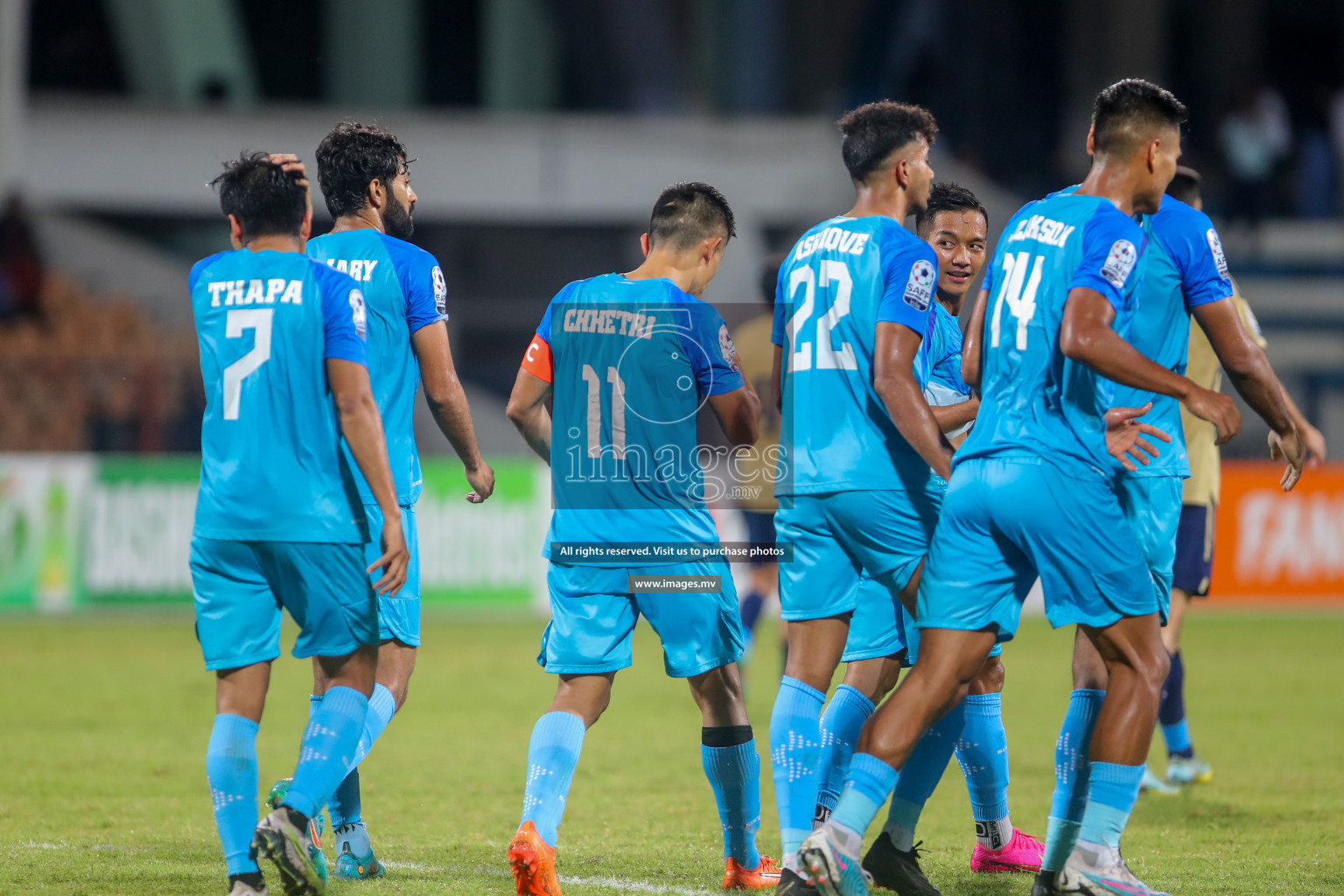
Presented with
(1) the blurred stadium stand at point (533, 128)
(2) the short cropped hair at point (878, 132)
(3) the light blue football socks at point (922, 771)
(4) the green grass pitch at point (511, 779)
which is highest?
(1) the blurred stadium stand at point (533, 128)

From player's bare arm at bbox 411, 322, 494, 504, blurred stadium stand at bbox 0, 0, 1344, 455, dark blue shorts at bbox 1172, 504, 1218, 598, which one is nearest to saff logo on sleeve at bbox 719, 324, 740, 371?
player's bare arm at bbox 411, 322, 494, 504

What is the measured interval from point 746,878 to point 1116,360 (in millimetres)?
1986

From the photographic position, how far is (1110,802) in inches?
164

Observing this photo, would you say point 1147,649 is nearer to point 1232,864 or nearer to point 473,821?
point 1232,864

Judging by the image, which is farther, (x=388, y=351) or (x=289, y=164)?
(x=388, y=351)

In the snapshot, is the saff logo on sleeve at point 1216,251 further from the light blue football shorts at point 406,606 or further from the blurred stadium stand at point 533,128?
the blurred stadium stand at point 533,128

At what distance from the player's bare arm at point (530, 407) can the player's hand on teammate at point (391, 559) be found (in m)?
0.54

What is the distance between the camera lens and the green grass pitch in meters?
4.91

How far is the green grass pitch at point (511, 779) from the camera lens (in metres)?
4.91

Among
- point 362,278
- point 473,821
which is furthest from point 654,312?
point 473,821

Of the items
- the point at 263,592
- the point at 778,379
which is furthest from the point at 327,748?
the point at 778,379

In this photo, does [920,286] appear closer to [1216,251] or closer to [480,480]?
[1216,251]

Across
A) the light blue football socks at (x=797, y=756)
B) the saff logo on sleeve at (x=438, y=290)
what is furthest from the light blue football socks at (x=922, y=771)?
the saff logo on sleeve at (x=438, y=290)

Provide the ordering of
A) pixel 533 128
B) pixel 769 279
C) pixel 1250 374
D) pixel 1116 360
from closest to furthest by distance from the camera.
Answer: pixel 1116 360
pixel 1250 374
pixel 769 279
pixel 533 128
